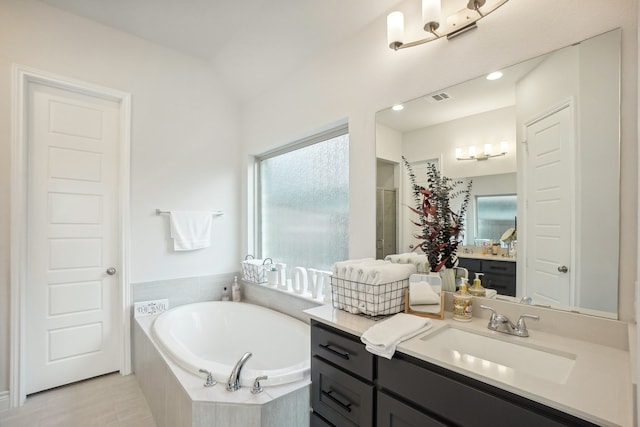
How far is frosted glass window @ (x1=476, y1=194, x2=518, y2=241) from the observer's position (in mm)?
1407

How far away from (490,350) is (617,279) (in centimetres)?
53

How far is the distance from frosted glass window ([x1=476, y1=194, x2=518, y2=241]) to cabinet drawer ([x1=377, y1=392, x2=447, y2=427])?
86 centimetres

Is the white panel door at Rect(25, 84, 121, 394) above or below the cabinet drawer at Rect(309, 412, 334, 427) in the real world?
above

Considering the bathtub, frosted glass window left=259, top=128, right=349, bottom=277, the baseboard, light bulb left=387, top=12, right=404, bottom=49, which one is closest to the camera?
light bulb left=387, top=12, right=404, bottom=49

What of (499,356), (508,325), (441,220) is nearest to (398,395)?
(499,356)

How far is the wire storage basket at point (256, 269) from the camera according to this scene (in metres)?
2.92

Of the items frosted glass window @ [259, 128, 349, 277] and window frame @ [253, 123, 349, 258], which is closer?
frosted glass window @ [259, 128, 349, 277]

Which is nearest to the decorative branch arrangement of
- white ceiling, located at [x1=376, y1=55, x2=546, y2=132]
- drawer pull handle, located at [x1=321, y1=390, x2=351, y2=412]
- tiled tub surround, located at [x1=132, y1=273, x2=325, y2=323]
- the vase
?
the vase

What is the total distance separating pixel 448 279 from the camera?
1.57 meters

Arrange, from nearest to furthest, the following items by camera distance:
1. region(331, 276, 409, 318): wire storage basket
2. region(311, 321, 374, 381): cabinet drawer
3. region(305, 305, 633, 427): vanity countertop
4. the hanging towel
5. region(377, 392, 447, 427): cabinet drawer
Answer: region(305, 305, 633, 427): vanity countertop < region(377, 392, 447, 427): cabinet drawer < region(311, 321, 374, 381): cabinet drawer < region(331, 276, 409, 318): wire storage basket < the hanging towel

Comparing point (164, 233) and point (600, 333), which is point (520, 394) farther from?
point (164, 233)

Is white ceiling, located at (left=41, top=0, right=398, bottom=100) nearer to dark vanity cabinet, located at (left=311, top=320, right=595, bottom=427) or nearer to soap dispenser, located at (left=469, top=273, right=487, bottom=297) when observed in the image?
soap dispenser, located at (left=469, top=273, right=487, bottom=297)

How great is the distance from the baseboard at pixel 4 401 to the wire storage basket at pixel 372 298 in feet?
8.13

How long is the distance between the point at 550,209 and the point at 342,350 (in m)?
1.09
